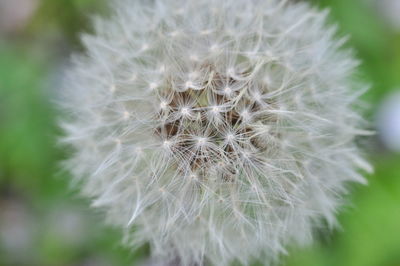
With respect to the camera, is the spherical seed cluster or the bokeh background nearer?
the spherical seed cluster

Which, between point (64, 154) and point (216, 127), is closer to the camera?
point (216, 127)

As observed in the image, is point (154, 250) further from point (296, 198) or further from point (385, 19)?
point (385, 19)

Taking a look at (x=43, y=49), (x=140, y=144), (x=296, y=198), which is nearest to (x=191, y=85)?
(x=140, y=144)

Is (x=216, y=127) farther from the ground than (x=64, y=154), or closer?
closer

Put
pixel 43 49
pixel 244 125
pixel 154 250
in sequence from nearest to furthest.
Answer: pixel 244 125, pixel 154 250, pixel 43 49
